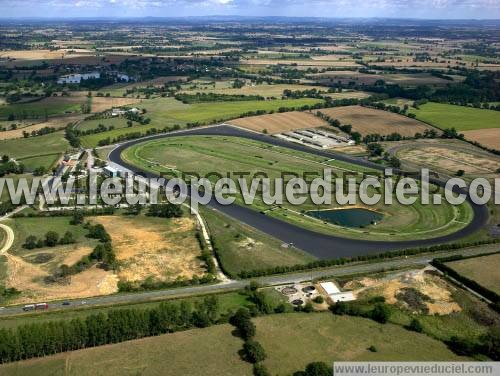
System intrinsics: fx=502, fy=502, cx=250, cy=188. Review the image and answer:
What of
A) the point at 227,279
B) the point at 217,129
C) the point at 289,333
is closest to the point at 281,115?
the point at 217,129

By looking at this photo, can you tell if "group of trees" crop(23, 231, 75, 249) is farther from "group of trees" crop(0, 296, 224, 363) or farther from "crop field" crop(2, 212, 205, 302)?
"group of trees" crop(0, 296, 224, 363)

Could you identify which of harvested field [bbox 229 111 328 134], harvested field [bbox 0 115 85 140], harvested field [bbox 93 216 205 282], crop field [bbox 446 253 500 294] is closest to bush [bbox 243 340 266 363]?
harvested field [bbox 93 216 205 282]

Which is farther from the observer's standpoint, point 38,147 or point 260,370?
point 38,147

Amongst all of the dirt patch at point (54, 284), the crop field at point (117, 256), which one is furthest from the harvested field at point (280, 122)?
the dirt patch at point (54, 284)

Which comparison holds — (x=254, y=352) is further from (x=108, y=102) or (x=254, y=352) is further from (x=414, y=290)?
(x=108, y=102)

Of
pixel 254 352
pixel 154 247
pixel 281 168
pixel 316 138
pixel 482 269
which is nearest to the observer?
pixel 254 352

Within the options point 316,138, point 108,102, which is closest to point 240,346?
point 316,138

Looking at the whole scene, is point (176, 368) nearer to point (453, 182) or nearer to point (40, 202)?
point (40, 202)

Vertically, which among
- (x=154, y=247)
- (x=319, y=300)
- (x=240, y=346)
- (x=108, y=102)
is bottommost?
(x=240, y=346)

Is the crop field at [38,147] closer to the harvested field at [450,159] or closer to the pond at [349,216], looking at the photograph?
the pond at [349,216]
